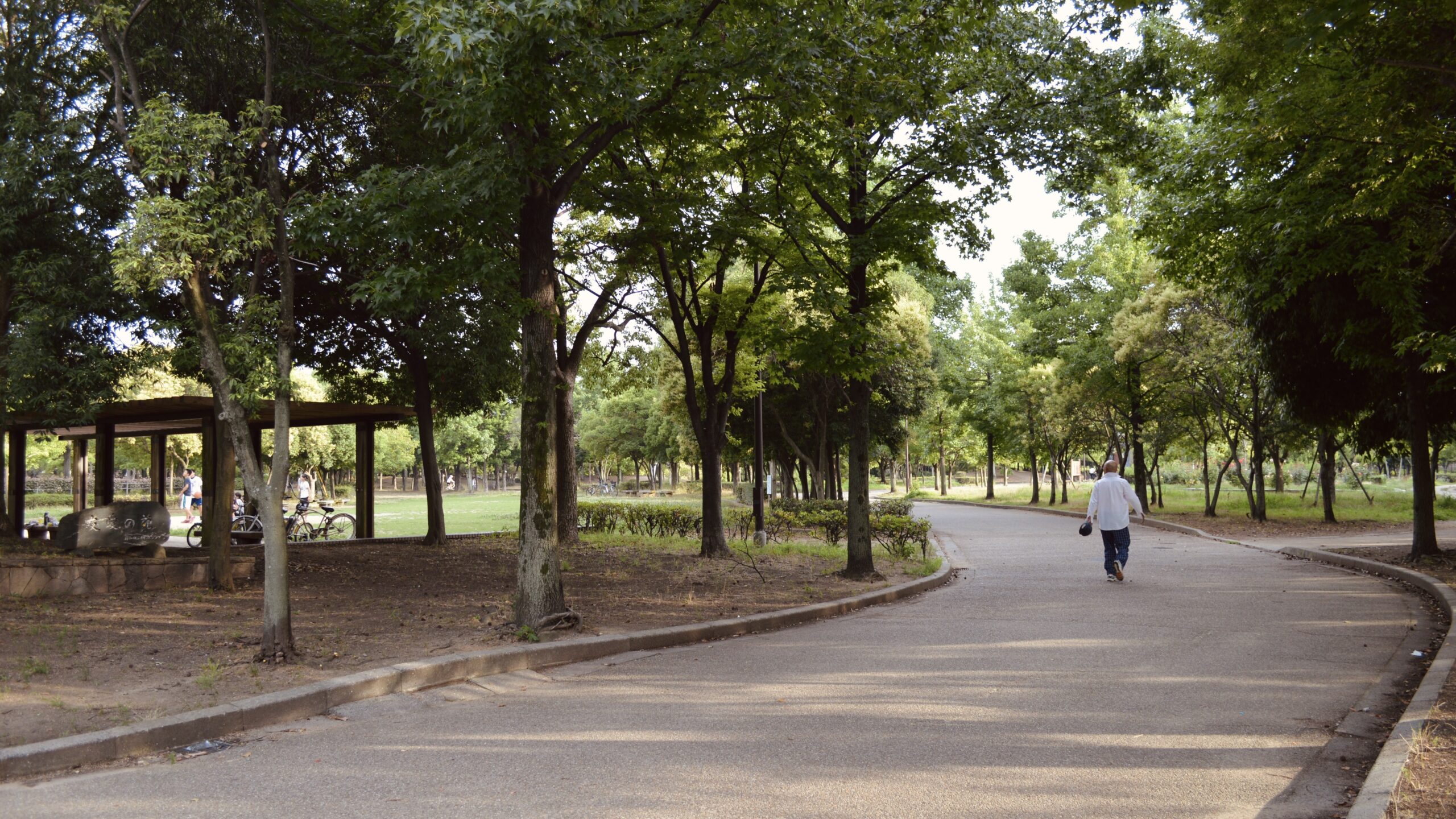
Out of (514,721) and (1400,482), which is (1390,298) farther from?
(1400,482)

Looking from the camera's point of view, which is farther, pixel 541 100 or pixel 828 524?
pixel 828 524

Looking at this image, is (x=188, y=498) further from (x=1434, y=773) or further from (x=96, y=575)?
(x=1434, y=773)

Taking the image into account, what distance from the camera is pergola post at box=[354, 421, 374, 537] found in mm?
21688

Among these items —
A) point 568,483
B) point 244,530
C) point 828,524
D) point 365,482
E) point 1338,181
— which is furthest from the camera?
point 365,482

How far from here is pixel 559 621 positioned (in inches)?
353

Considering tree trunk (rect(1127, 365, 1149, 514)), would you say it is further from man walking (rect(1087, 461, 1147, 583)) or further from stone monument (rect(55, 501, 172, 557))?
→ stone monument (rect(55, 501, 172, 557))

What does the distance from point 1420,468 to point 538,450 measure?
13531 mm

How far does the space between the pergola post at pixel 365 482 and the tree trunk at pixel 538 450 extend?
13789mm

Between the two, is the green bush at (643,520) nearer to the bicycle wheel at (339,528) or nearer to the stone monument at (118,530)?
the bicycle wheel at (339,528)

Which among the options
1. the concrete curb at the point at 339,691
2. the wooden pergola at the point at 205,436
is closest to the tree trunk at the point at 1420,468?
A: the concrete curb at the point at 339,691

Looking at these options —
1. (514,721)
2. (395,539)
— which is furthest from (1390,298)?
(395,539)

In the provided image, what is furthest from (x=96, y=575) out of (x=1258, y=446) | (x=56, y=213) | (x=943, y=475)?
(x=943, y=475)

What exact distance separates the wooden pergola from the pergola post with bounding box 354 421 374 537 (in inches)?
0.7

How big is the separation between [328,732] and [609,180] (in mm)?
8680
